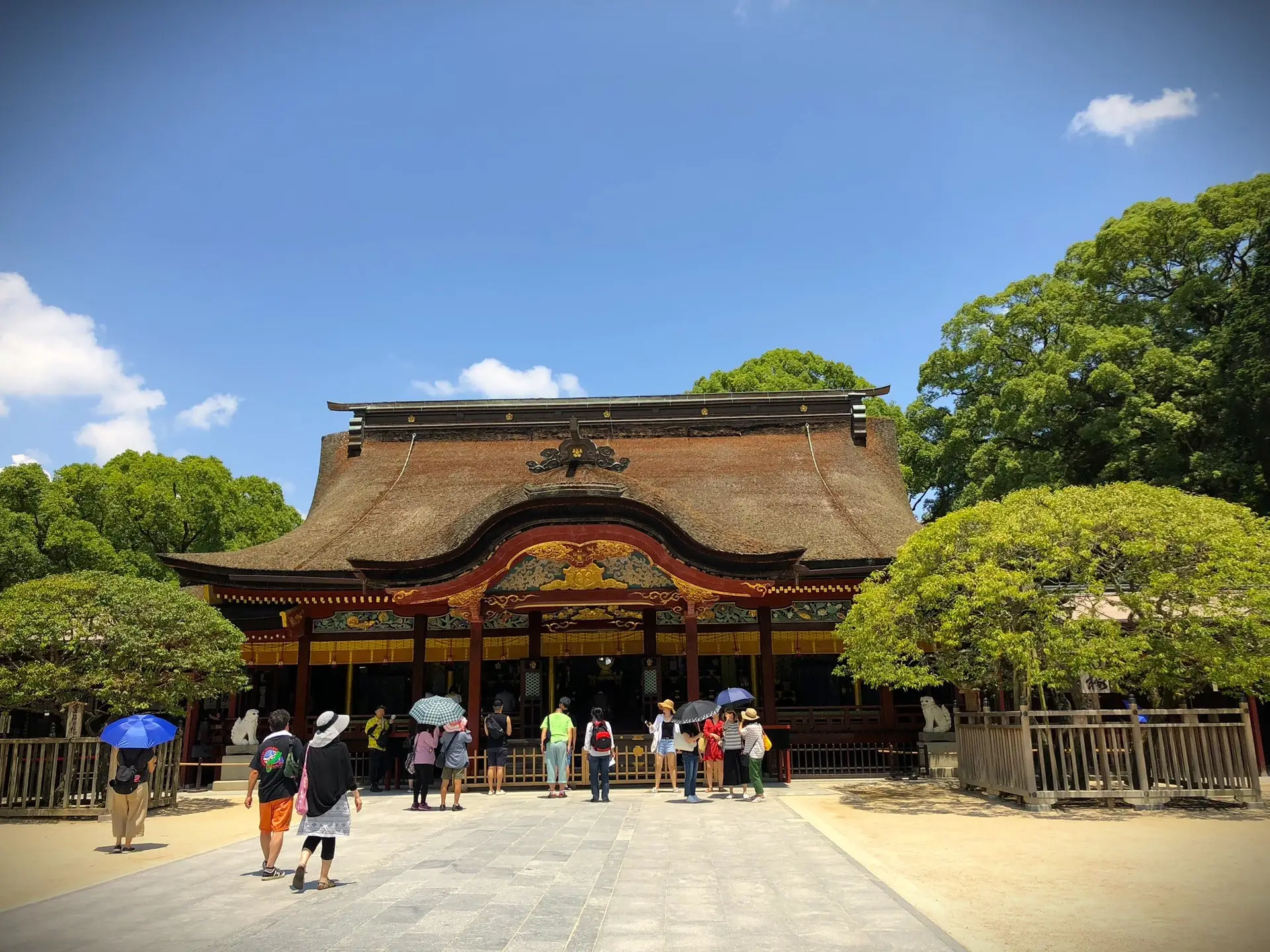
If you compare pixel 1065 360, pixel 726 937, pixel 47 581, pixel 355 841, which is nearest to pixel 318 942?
pixel 726 937

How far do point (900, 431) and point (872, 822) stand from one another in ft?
81.7

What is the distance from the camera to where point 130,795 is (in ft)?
30.6

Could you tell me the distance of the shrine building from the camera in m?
15.8

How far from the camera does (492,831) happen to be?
34.0 ft

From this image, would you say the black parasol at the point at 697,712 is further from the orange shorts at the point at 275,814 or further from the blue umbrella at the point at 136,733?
the blue umbrella at the point at 136,733

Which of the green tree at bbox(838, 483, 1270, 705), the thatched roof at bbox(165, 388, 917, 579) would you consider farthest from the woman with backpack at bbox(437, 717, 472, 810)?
the green tree at bbox(838, 483, 1270, 705)

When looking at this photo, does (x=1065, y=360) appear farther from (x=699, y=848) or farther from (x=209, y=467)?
(x=209, y=467)

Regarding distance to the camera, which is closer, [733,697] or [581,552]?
[733,697]

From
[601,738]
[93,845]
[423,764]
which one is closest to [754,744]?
[601,738]

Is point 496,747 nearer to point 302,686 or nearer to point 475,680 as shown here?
point 475,680

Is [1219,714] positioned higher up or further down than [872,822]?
higher up

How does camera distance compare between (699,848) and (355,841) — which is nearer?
(699,848)

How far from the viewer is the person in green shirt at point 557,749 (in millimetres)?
14016

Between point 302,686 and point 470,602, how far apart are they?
4654mm
